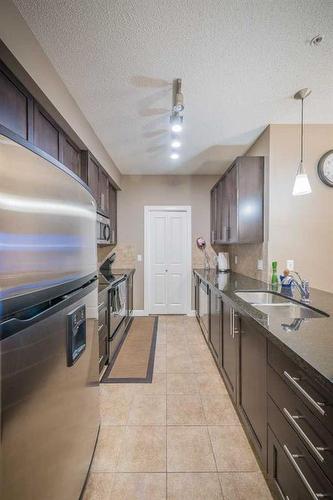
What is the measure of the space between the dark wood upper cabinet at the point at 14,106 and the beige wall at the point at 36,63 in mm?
113

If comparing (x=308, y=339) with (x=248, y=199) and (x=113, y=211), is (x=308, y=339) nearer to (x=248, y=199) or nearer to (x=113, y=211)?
(x=248, y=199)

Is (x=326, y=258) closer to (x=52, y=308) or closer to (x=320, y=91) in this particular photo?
(x=320, y=91)

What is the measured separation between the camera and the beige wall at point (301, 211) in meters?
2.72

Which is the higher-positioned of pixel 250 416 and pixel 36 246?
pixel 36 246

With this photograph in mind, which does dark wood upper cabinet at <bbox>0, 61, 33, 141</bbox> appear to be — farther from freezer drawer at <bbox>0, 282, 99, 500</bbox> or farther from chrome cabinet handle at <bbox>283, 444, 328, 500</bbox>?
chrome cabinet handle at <bbox>283, 444, 328, 500</bbox>

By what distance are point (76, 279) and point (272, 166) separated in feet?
8.06

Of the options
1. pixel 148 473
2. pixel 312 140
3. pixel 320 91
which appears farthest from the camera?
pixel 312 140

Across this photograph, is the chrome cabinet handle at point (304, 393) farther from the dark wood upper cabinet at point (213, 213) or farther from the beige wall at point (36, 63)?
the dark wood upper cabinet at point (213, 213)

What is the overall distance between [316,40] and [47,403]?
246 cm

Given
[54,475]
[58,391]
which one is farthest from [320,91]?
[54,475]

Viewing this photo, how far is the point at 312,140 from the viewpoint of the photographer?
2719 millimetres

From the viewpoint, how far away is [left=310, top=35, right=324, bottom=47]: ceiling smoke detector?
1.59m

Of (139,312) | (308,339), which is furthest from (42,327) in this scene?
(139,312)

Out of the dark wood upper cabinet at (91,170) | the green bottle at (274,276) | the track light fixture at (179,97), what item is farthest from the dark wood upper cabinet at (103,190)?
the green bottle at (274,276)
